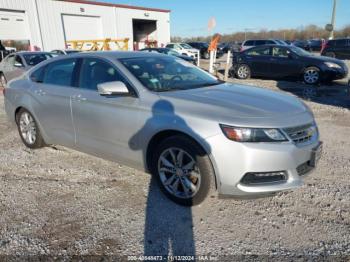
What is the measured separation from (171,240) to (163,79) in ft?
6.07

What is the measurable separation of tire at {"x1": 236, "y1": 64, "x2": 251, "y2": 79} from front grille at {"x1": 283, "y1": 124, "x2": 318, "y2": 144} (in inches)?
429

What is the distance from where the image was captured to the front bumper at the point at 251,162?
276cm

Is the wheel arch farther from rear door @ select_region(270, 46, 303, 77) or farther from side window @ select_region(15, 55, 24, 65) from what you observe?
rear door @ select_region(270, 46, 303, 77)

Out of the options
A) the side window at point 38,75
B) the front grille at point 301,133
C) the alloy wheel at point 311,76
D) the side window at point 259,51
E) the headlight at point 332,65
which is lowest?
the alloy wheel at point 311,76

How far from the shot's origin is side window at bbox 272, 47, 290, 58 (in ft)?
40.0

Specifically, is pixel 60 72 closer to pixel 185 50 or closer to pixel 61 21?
pixel 61 21

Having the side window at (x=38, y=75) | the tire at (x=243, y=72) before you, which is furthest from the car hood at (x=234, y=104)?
the tire at (x=243, y=72)

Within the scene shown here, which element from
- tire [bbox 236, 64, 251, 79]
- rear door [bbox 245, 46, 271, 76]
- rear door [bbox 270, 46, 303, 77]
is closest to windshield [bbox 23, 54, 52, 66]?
tire [bbox 236, 64, 251, 79]

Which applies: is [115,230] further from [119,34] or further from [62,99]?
[119,34]

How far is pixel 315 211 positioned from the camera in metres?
3.18

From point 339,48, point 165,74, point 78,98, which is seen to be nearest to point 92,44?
point 339,48

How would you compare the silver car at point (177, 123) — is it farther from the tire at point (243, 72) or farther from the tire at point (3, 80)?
the tire at point (243, 72)

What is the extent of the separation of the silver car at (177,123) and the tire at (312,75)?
8415 millimetres

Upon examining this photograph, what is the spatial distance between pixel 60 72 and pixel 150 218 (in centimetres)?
252
